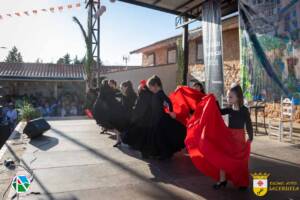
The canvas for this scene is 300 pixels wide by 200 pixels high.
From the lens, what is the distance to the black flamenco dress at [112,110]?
23.5 ft

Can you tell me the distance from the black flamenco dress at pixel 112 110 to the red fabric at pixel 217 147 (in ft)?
10.6

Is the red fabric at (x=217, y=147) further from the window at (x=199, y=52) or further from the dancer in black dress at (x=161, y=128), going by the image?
the window at (x=199, y=52)

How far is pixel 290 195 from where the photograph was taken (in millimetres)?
3918

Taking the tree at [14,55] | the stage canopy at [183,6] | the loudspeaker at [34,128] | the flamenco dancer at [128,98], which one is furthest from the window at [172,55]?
the tree at [14,55]

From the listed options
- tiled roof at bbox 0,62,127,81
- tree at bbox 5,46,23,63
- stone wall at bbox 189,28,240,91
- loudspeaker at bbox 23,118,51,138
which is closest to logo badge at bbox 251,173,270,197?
loudspeaker at bbox 23,118,51,138

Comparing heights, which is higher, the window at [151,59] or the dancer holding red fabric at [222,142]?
the window at [151,59]

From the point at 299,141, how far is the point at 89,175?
5.66 meters

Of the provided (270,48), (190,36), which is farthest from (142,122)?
(190,36)

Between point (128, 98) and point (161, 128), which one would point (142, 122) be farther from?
point (128, 98)

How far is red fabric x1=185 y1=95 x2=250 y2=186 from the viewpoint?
3.87 meters

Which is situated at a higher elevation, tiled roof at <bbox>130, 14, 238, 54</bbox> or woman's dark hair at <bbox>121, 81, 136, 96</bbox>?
tiled roof at <bbox>130, 14, 238, 54</bbox>

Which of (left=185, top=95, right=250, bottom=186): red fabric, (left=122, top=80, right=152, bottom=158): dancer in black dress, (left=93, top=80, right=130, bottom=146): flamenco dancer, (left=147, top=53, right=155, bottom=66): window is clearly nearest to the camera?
(left=185, top=95, right=250, bottom=186): red fabric

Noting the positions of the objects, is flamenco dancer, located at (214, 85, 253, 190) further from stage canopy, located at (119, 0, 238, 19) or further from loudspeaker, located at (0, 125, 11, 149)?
loudspeaker, located at (0, 125, 11, 149)

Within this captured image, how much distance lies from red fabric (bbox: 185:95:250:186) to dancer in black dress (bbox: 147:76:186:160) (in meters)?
1.37
